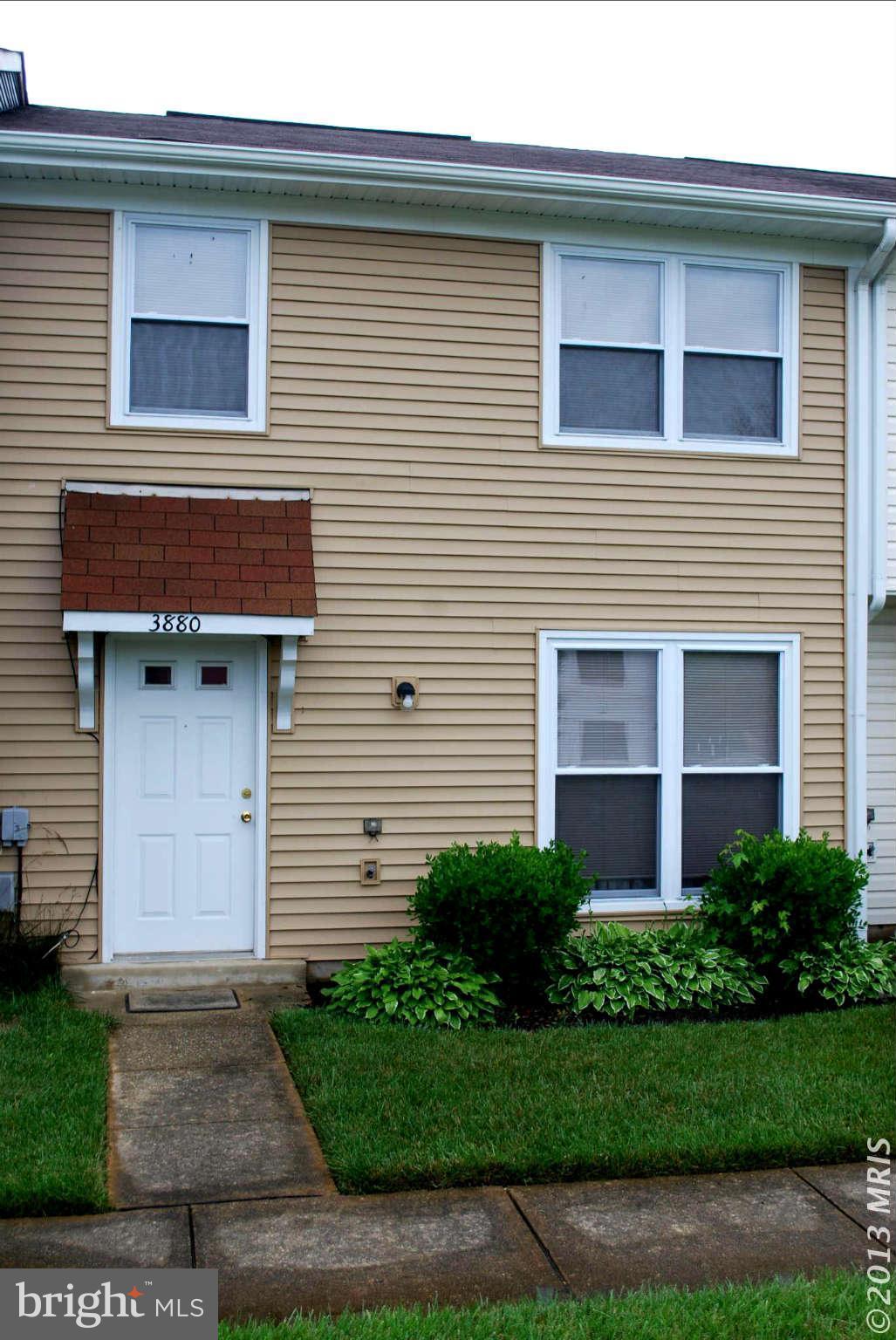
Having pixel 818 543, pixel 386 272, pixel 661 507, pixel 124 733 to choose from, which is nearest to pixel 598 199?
pixel 386 272

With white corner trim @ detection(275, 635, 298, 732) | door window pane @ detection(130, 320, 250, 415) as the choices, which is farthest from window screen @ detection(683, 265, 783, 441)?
white corner trim @ detection(275, 635, 298, 732)

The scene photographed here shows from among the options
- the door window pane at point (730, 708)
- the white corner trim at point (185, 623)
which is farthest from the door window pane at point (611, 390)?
the white corner trim at point (185, 623)

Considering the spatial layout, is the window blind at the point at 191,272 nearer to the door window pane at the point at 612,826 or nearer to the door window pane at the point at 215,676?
the door window pane at the point at 215,676

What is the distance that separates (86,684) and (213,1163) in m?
3.40

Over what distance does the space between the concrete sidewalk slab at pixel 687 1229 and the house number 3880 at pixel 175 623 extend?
12.8 ft

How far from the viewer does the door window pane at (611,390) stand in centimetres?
858

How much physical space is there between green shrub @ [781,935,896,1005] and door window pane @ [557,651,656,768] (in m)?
1.67

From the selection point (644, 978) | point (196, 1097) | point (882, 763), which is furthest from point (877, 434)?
point (196, 1097)

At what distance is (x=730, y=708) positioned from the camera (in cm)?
880

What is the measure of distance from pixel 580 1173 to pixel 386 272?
578 cm

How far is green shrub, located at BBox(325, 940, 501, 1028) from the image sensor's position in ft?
23.1

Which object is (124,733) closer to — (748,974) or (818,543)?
(748,974)

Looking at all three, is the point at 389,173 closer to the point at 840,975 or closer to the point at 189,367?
the point at 189,367

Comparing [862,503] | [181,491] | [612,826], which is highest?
[862,503]
